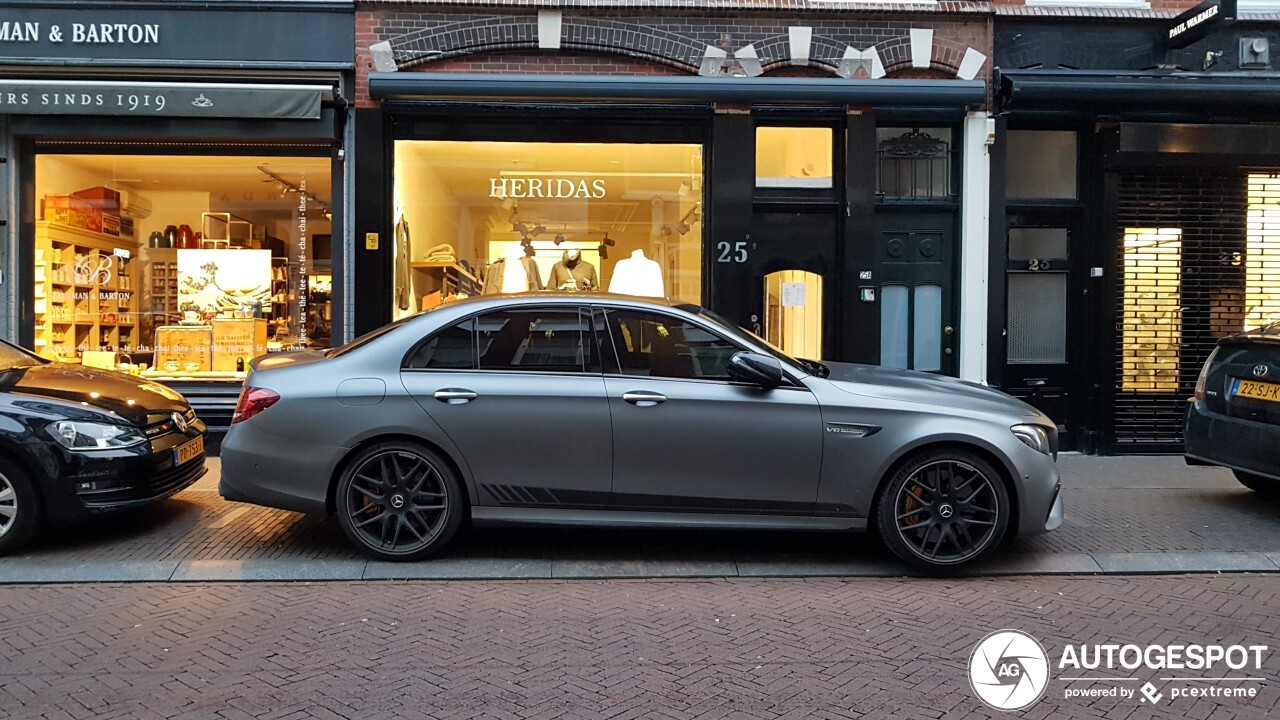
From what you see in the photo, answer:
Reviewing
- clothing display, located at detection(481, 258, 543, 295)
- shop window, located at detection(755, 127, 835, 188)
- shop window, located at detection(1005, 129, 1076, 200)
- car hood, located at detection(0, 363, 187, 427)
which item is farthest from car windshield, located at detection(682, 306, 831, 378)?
shop window, located at detection(1005, 129, 1076, 200)

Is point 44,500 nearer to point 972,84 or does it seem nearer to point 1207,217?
point 972,84

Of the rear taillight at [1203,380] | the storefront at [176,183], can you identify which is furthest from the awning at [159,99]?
the rear taillight at [1203,380]

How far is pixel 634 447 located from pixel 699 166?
17.8ft

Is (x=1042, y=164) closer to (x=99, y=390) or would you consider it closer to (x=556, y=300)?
(x=556, y=300)

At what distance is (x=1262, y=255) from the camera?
10.3m

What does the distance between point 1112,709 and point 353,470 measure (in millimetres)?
4144

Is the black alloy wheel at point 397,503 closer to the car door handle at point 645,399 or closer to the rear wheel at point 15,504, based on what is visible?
the car door handle at point 645,399

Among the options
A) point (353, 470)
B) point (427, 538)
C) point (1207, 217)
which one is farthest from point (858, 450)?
point (1207, 217)

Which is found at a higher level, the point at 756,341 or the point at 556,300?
the point at 556,300

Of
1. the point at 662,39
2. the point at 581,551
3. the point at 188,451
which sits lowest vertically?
the point at 581,551

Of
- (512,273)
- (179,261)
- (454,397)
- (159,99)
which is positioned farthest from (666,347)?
(179,261)

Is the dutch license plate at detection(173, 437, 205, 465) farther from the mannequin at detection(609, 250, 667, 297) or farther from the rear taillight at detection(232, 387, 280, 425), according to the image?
the mannequin at detection(609, 250, 667, 297)

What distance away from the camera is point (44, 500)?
232 inches

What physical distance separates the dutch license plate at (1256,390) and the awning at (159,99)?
8.37 m
